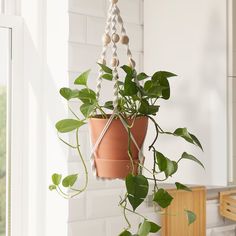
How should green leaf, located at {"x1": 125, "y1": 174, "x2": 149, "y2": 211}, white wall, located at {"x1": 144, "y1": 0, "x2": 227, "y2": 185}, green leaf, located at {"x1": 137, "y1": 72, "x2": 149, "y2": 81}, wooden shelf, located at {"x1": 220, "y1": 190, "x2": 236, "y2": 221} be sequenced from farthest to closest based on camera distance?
wooden shelf, located at {"x1": 220, "y1": 190, "x2": 236, "y2": 221}, white wall, located at {"x1": 144, "y1": 0, "x2": 227, "y2": 185}, green leaf, located at {"x1": 137, "y1": 72, "x2": 149, "y2": 81}, green leaf, located at {"x1": 125, "y1": 174, "x2": 149, "y2": 211}

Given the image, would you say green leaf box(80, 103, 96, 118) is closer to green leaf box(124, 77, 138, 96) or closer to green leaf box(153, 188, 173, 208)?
green leaf box(124, 77, 138, 96)

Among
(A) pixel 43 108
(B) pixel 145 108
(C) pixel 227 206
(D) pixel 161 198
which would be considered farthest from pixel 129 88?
(C) pixel 227 206

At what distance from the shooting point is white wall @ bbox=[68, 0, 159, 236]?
1629 millimetres

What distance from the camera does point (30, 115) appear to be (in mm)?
1737

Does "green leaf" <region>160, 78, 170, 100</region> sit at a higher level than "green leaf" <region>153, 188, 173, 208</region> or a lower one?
higher

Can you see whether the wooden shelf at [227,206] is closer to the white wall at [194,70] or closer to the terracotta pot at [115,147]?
the white wall at [194,70]

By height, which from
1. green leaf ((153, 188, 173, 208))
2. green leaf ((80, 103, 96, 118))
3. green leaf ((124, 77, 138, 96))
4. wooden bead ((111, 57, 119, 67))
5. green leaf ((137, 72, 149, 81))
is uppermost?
wooden bead ((111, 57, 119, 67))

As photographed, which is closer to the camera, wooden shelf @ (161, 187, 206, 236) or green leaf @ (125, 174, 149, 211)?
green leaf @ (125, 174, 149, 211)

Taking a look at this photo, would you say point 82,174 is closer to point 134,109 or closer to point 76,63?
point 76,63

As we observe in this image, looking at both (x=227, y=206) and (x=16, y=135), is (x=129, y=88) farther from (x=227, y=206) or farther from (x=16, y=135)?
(x=227, y=206)

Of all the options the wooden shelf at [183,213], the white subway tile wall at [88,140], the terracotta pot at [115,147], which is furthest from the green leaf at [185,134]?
the wooden shelf at [183,213]

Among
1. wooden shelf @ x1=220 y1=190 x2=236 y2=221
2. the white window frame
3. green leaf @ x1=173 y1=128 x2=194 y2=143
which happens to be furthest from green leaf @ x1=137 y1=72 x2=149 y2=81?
wooden shelf @ x1=220 y1=190 x2=236 y2=221

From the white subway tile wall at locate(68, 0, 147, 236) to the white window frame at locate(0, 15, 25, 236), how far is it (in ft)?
0.77

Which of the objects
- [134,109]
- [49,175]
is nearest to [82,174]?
[49,175]
